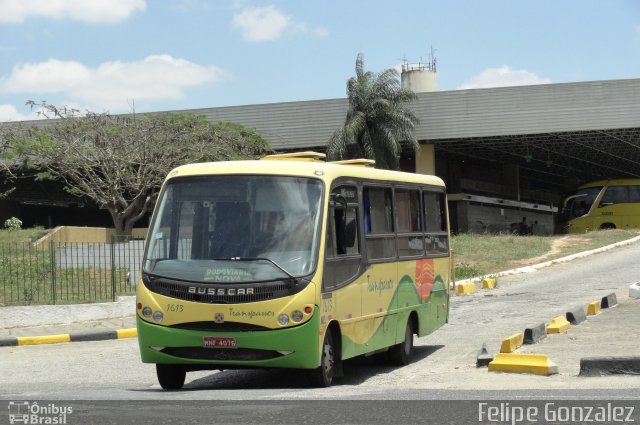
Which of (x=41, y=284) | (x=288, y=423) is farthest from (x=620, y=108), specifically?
(x=288, y=423)

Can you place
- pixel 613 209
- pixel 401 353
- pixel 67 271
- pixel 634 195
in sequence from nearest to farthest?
pixel 401 353
pixel 67 271
pixel 634 195
pixel 613 209

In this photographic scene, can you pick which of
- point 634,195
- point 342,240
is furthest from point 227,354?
point 634,195

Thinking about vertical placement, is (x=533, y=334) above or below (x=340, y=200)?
below

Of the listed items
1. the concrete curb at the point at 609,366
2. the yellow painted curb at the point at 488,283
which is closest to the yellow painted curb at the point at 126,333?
the concrete curb at the point at 609,366

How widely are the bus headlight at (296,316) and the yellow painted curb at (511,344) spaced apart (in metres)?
3.63

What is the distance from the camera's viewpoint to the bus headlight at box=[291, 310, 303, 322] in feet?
35.6

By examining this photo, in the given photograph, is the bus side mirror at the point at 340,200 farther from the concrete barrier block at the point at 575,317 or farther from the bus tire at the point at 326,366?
the concrete barrier block at the point at 575,317

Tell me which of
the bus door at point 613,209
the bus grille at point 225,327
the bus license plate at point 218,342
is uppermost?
the bus door at point 613,209

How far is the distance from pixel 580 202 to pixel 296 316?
43.9m

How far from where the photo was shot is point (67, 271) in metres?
21.5

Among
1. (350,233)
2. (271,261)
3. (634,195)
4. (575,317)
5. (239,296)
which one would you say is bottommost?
(575,317)

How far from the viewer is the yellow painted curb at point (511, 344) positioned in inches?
522

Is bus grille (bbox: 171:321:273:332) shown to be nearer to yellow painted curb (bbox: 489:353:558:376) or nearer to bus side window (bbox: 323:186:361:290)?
bus side window (bbox: 323:186:361:290)

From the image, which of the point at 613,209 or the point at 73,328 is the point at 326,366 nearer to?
the point at 73,328
